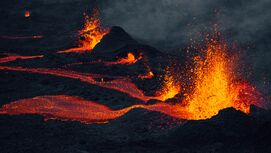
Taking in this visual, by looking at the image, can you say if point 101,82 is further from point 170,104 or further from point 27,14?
point 27,14

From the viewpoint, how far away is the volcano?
1195 cm

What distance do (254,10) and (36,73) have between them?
57.7 feet

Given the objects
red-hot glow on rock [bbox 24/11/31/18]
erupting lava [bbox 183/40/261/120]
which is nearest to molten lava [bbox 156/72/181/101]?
erupting lava [bbox 183/40/261/120]

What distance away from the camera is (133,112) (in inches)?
557

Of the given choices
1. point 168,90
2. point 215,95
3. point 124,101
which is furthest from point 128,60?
point 215,95

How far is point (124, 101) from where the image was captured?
648 inches

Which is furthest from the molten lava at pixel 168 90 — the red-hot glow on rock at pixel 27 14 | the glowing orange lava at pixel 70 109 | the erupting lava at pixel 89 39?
the red-hot glow on rock at pixel 27 14

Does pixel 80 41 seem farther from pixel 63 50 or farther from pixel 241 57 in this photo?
pixel 241 57

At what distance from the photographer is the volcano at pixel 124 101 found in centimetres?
1195

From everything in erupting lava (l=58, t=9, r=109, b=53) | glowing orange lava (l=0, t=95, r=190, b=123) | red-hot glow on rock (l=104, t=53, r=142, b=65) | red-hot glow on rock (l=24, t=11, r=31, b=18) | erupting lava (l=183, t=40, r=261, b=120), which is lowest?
glowing orange lava (l=0, t=95, r=190, b=123)

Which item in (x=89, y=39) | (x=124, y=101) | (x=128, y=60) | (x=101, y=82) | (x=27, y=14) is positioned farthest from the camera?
(x=27, y=14)

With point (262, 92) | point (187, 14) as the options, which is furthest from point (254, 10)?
point (262, 92)

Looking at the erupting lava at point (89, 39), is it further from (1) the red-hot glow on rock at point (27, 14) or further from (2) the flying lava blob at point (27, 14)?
(1) the red-hot glow on rock at point (27, 14)

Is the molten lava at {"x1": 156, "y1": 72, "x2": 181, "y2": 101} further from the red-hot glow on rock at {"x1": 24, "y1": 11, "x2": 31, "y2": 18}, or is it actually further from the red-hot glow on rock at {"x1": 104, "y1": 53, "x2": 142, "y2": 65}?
the red-hot glow on rock at {"x1": 24, "y1": 11, "x2": 31, "y2": 18}
